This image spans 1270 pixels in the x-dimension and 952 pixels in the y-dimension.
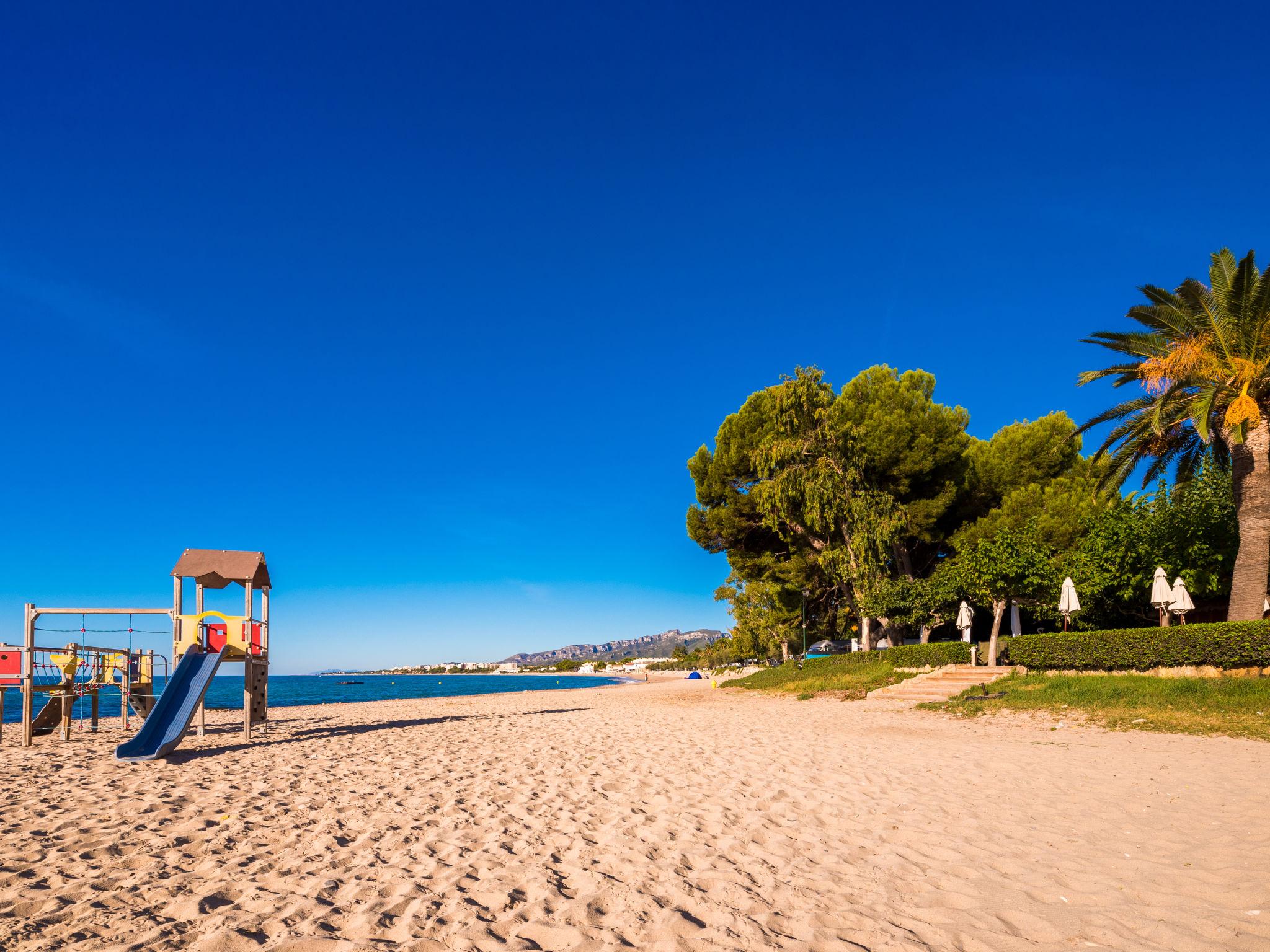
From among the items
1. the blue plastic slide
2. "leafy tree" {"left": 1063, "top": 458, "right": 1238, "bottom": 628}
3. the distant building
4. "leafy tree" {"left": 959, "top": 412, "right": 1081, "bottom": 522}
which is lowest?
the distant building

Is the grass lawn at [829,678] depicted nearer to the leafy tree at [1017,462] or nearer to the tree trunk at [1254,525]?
the tree trunk at [1254,525]

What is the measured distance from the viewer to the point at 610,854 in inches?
198

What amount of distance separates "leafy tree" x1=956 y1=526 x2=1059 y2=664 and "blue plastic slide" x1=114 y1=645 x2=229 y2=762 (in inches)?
710

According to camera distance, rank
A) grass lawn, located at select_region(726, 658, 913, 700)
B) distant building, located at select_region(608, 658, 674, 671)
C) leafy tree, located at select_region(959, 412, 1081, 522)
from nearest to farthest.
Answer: grass lawn, located at select_region(726, 658, 913, 700)
leafy tree, located at select_region(959, 412, 1081, 522)
distant building, located at select_region(608, 658, 674, 671)

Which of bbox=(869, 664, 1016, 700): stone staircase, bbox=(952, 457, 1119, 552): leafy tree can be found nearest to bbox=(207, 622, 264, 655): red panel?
bbox=(869, 664, 1016, 700): stone staircase

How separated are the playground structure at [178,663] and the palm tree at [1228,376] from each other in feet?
60.0

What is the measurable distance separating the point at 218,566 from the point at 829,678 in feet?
58.8

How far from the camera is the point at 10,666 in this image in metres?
12.9

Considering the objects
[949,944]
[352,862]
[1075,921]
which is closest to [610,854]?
[352,862]

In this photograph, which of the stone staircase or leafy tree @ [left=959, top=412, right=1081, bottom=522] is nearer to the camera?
the stone staircase

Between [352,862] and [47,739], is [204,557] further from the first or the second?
[352,862]

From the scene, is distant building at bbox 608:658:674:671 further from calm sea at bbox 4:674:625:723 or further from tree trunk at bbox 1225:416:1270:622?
tree trunk at bbox 1225:416:1270:622

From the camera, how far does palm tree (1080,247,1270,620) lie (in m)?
15.3

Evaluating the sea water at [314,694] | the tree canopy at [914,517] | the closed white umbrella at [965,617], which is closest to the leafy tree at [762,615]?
the tree canopy at [914,517]
